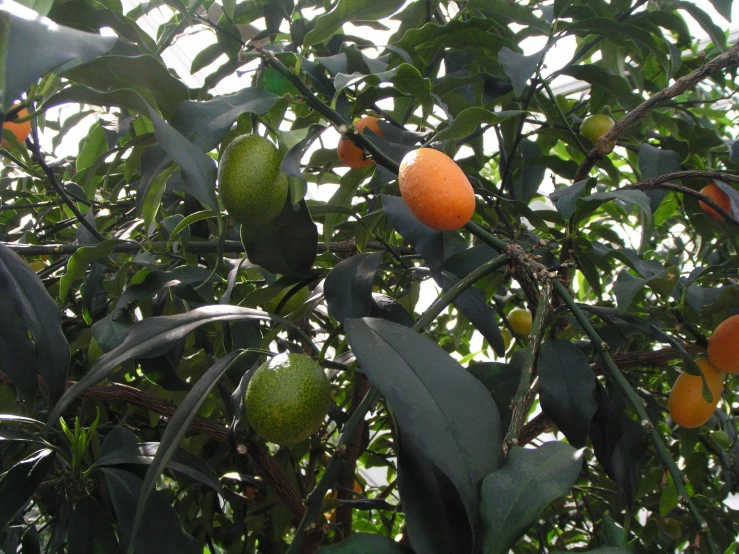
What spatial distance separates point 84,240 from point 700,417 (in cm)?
83

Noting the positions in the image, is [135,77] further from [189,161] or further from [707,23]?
[707,23]

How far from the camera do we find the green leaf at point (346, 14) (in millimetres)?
578

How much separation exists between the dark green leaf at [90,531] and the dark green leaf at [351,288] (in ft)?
1.14

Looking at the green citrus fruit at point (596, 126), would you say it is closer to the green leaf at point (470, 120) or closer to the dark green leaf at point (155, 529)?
the green leaf at point (470, 120)

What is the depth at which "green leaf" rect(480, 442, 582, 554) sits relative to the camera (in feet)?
1.23

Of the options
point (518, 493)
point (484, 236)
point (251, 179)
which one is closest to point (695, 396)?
point (484, 236)

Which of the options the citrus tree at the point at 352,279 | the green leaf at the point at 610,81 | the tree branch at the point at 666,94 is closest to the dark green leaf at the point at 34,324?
the citrus tree at the point at 352,279

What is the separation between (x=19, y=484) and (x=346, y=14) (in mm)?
593

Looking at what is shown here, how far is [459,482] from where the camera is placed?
15.2 inches

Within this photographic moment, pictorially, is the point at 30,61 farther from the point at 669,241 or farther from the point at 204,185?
the point at 669,241

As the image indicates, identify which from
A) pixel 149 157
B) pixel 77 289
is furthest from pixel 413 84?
pixel 77 289

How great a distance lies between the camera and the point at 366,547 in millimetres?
404

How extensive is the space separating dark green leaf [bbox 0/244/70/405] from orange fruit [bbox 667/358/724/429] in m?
0.69

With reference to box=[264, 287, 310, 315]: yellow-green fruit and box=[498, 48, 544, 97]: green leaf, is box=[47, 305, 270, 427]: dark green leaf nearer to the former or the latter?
box=[264, 287, 310, 315]: yellow-green fruit
